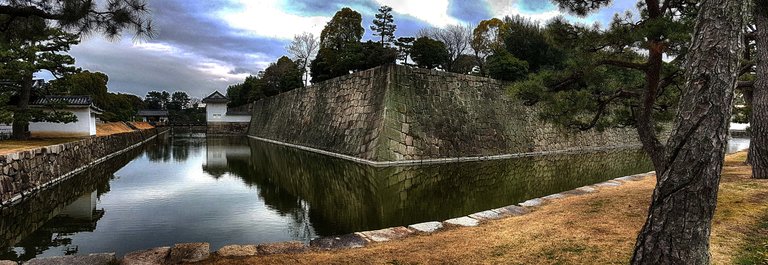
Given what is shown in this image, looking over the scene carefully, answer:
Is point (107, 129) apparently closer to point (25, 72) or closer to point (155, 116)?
point (25, 72)

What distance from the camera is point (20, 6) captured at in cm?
396

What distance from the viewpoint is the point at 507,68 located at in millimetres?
15359

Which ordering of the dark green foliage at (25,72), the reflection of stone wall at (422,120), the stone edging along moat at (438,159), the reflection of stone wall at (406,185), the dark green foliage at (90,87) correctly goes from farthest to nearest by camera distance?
1. the dark green foliage at (90,87)
2. the reflection of stone wall at (422,120)
3. the stone edging along moat at (438,159)
4. the dark green foliage at (25,72)
5. the reflection of stone wall at (406,185)

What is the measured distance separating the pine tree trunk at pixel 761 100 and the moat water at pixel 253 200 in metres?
2.93

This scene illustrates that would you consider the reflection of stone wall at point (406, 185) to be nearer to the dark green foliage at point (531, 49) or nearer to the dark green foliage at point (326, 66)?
the dark green foliage at point (531, 49)

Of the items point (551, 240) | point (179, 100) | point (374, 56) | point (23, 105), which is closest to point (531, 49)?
point (374, 56)

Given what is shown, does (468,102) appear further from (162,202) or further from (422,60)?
(162,202)

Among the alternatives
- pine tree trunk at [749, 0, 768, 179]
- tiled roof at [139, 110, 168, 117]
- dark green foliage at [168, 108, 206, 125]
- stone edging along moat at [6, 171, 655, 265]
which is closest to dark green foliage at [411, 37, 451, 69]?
pine tree trunk at [749, 0, 768, 179]

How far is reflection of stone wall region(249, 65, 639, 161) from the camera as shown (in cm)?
1171

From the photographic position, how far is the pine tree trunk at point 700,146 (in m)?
1.92

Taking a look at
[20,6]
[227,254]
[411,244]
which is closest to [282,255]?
[227,254]

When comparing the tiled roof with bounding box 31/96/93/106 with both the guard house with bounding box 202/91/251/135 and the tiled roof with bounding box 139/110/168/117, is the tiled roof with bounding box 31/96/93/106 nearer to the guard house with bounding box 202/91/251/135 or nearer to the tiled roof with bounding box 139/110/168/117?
the guard house with bounding box 202/91/251/135

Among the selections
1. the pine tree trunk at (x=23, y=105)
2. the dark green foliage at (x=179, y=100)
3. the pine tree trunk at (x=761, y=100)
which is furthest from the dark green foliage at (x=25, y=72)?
the dark green foliage at (x=179, y=100)

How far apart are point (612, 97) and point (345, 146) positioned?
943 centimetres
